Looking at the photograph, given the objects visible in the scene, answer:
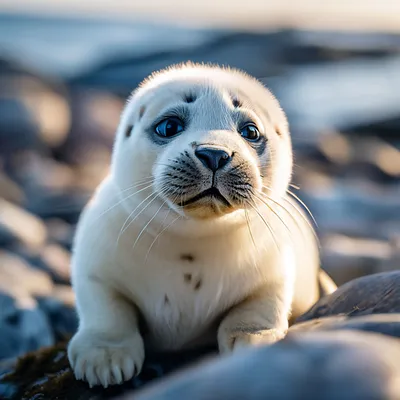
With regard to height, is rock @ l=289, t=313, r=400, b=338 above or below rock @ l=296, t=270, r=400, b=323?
above

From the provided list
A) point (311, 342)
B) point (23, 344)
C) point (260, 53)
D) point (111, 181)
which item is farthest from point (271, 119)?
point (260, 53)

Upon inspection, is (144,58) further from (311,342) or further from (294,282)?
(311,342)

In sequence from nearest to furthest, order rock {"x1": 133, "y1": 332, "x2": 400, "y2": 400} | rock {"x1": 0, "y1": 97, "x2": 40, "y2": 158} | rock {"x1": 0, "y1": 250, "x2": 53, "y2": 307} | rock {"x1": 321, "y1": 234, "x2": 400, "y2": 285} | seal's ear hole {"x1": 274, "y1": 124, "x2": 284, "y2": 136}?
rock {"x1": 133, "y1": 332, "x2": 400, "y2": 400}
seal's ear hole {"x1": 274, "y1": 124, "x2": 284, "y2": 136}
rock {"x1": 0, "y1": 250, "x2": 53, "y2": 307}
rock {"x1": 321, "y1": 234, "x2": 400, "y2": 285}
rock {"x1": 0, "y1": 97, "x2": 40, "y2": 158}

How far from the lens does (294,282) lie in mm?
3229

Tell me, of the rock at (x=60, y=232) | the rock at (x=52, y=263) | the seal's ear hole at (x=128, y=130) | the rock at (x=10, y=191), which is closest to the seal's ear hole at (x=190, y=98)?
the seal's ear hole at (x=128, y=130)

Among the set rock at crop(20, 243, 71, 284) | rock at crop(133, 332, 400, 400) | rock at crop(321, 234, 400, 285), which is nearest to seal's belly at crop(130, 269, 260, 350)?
rock at crop(133, 332, 400, 400)

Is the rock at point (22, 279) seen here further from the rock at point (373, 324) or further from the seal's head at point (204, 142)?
the rock at point (373, 324)

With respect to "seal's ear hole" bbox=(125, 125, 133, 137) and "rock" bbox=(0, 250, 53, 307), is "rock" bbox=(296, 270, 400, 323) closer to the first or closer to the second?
"seal's ear hole" bbox=(125, 125, 133, 137)

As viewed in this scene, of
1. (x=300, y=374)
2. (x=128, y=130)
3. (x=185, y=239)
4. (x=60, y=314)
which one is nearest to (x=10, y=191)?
(x=60, y=314)

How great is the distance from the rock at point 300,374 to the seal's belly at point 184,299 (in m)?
1.08

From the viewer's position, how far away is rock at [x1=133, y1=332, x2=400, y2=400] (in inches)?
58.2

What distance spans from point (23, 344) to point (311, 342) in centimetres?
246

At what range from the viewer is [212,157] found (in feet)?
8.12

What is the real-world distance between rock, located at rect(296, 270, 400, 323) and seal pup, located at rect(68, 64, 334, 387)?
6.4 inches
